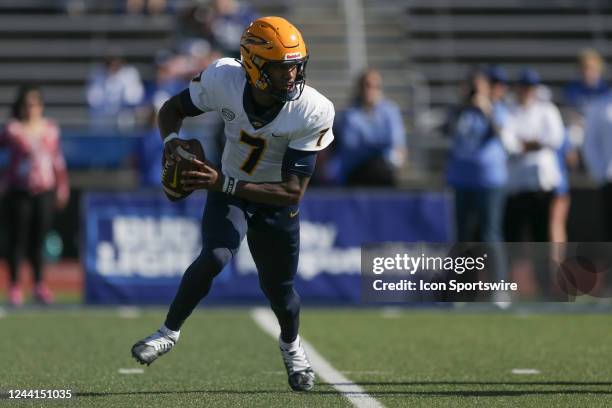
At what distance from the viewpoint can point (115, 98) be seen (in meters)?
15.7

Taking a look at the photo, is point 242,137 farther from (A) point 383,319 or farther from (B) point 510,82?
(B) point 510,82

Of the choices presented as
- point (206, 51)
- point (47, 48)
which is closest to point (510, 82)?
point (206, 51)

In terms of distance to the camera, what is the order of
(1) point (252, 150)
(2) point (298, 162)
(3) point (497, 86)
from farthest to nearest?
Result: (3) point (497, 86)
(1) point (252, 150)
(2) point (298, 162)

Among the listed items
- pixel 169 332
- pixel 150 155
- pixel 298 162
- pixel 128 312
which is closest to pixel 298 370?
pixel 169 332

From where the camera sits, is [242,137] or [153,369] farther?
[153,369]

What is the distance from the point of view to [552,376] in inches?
266

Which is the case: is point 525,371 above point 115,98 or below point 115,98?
below

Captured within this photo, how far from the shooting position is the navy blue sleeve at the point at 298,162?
5.98 meters

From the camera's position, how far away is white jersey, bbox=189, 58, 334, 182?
600 cm

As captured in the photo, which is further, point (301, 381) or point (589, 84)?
point (589, 84)

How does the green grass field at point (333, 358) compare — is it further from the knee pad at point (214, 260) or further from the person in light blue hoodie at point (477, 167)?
the person in light blue hoodie at point (477, 167)

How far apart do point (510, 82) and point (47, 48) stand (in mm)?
6665

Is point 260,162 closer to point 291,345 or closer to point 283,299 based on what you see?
point 283,299

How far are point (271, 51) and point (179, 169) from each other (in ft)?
2.21
